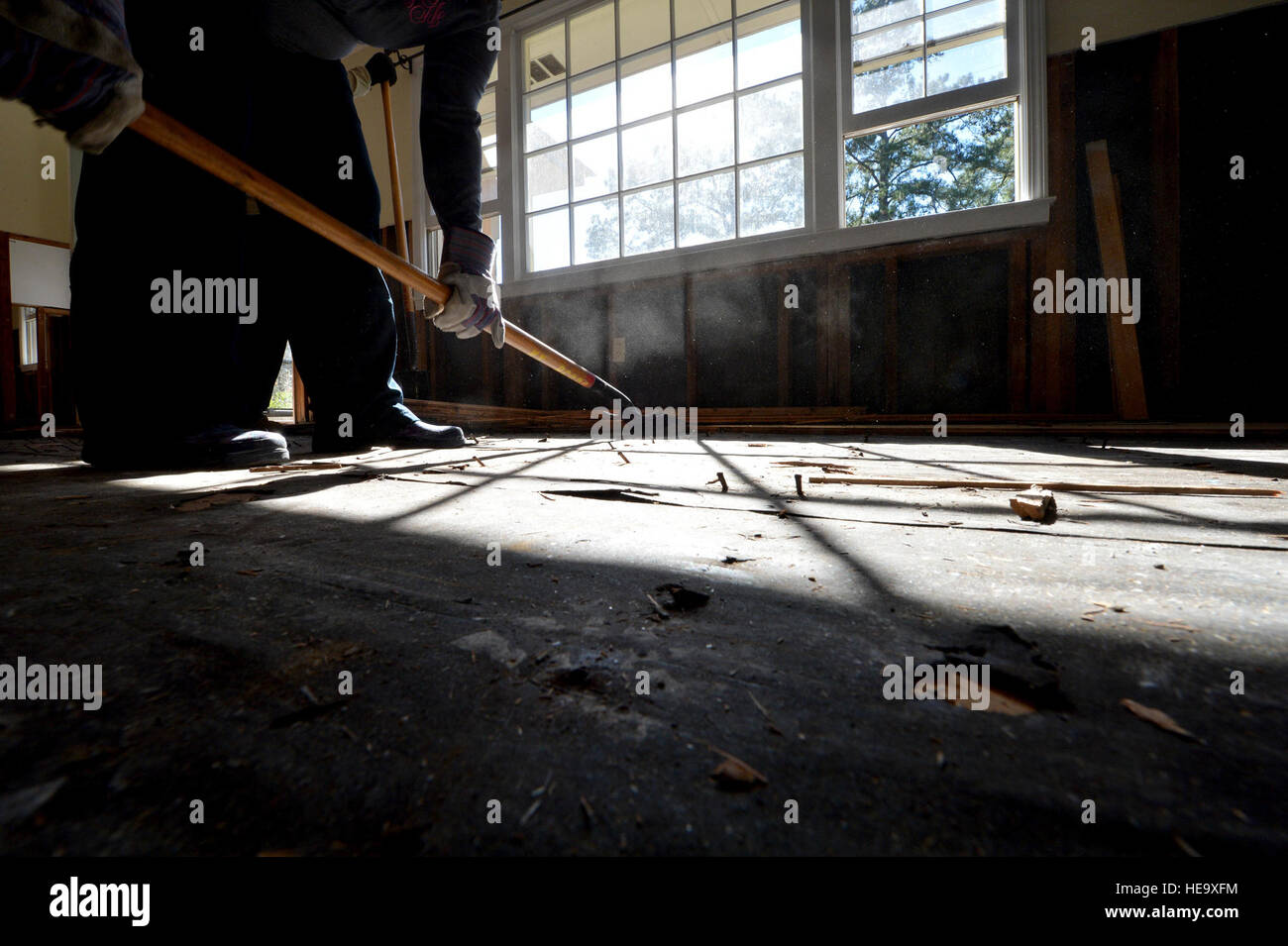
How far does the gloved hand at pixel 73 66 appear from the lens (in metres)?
0.89

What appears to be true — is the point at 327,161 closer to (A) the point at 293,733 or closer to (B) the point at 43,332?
(A) the point at 293,733

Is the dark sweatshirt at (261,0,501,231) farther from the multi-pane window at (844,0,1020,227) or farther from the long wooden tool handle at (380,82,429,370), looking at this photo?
the multi-pane window at (844,0,1020,227)

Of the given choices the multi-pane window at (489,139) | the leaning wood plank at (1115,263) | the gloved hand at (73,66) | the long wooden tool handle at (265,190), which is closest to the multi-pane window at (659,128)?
the multi-pane window at (489,139)

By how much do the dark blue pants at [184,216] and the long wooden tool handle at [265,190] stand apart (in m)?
0.20

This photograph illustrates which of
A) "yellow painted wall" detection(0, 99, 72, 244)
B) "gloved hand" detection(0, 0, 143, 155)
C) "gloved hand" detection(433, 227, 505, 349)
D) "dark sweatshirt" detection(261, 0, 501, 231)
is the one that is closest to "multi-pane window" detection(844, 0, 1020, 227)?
"dark sweatshirt" detection(261, 0, 501, 231)

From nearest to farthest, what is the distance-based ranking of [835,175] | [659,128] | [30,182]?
[835,175], [659,128], [30,182]

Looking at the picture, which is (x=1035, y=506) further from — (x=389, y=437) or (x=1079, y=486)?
(x=389, y=437)

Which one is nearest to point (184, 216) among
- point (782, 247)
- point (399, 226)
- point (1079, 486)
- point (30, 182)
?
point (1079, 486)

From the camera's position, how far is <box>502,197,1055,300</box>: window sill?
3.69 m

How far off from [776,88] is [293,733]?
5.14 meters

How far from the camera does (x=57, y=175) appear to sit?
22.6ft

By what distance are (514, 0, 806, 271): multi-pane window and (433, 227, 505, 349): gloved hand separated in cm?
287

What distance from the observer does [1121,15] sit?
11.4ft

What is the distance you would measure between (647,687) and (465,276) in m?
2.13
